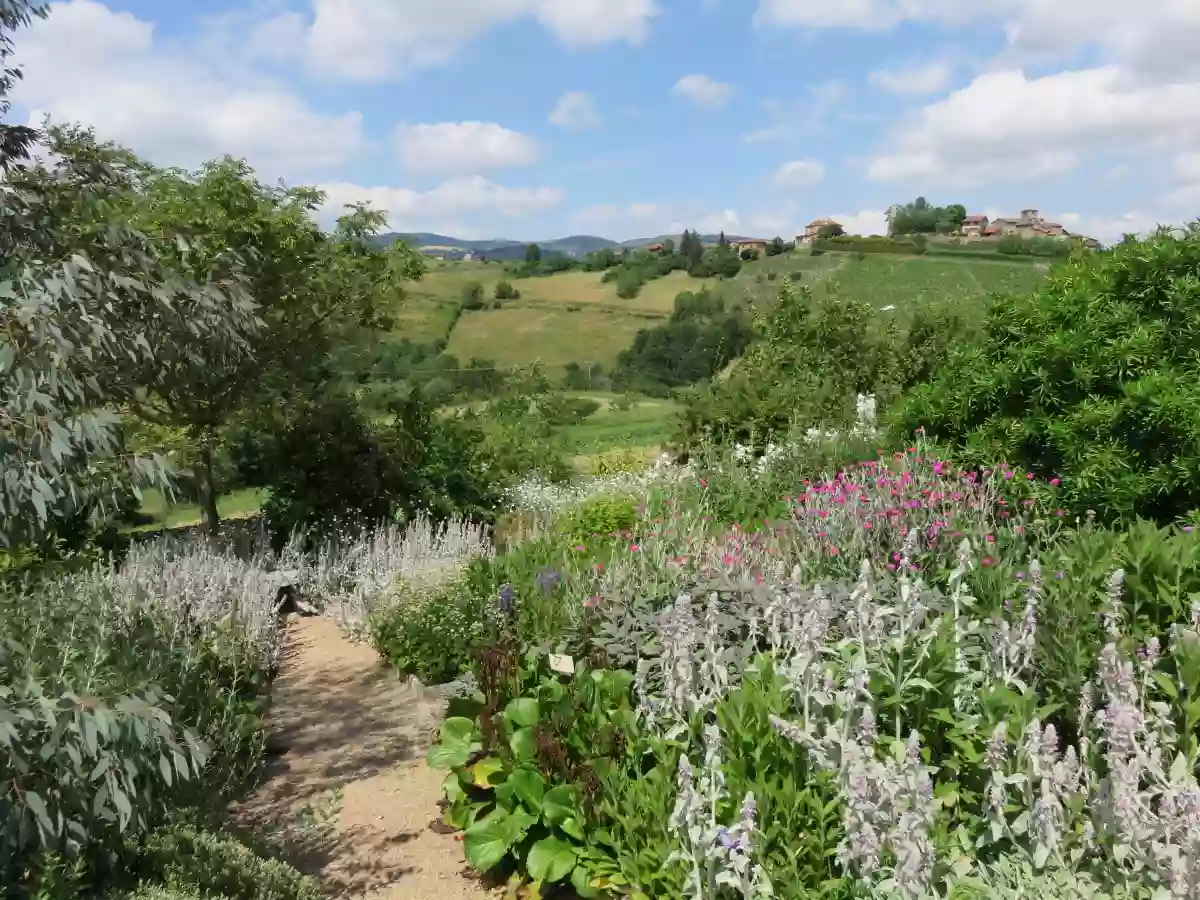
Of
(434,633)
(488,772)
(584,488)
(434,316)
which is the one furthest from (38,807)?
(434,316)

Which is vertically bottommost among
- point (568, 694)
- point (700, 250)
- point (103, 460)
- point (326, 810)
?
point (326, 810)

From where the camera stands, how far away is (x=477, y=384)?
1892 cm

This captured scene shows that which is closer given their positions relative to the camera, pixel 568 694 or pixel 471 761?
pixel 568 694

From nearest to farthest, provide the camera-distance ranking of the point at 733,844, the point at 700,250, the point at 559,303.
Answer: the point at 733,844 → the point at 559,303 → the point at 700,250

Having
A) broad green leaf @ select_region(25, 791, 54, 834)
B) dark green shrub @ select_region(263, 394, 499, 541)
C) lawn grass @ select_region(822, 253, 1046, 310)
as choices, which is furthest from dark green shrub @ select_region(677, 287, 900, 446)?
lawn grass @ select_region(822, 253, 1046, 310)

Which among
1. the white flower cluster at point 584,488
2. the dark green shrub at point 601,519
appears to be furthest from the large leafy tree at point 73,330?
the white flower cluster at point 584,488

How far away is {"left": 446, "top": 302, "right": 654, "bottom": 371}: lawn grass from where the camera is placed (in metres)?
44.7

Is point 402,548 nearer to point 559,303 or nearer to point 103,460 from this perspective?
point 103,460

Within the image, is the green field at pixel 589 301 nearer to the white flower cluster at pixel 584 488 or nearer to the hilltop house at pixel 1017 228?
the hilltop house at pixel 1017 228

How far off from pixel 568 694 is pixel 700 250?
57583 mm

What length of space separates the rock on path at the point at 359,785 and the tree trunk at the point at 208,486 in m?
2.76

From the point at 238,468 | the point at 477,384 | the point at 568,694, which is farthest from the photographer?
the point at 477,384

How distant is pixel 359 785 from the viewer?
4156mm

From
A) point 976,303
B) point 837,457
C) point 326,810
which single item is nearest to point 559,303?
point 976,303
